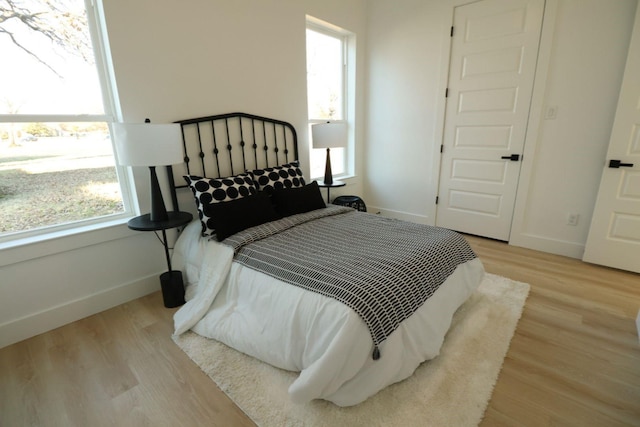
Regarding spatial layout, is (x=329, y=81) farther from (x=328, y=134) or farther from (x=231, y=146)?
(x=231, y=146)

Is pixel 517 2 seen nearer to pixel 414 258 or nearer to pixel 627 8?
pixel 627 8

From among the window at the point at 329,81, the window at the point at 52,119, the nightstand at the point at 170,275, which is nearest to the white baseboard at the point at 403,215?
the window at the point at 329,81

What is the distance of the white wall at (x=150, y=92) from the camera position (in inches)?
75.2

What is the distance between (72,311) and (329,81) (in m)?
3.38

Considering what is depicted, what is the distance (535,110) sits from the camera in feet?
9.47

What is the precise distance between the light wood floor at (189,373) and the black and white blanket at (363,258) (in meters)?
0.60

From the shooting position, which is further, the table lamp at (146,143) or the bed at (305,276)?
the table lamp at (146,143)

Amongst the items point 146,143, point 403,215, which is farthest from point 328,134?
point 146,143

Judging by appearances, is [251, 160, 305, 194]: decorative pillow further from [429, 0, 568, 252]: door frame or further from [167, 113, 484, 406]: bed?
[429, 0, 568, 252]: door frame

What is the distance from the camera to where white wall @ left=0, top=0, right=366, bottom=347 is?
191 cm

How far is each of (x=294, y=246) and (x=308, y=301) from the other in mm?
518

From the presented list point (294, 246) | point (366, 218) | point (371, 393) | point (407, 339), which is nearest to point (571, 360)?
point (407, 339)

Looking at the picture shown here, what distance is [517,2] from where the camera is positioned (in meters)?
2.84

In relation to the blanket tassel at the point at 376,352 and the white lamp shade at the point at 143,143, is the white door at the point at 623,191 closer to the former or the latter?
the blanket tassel at the point at 376,352
